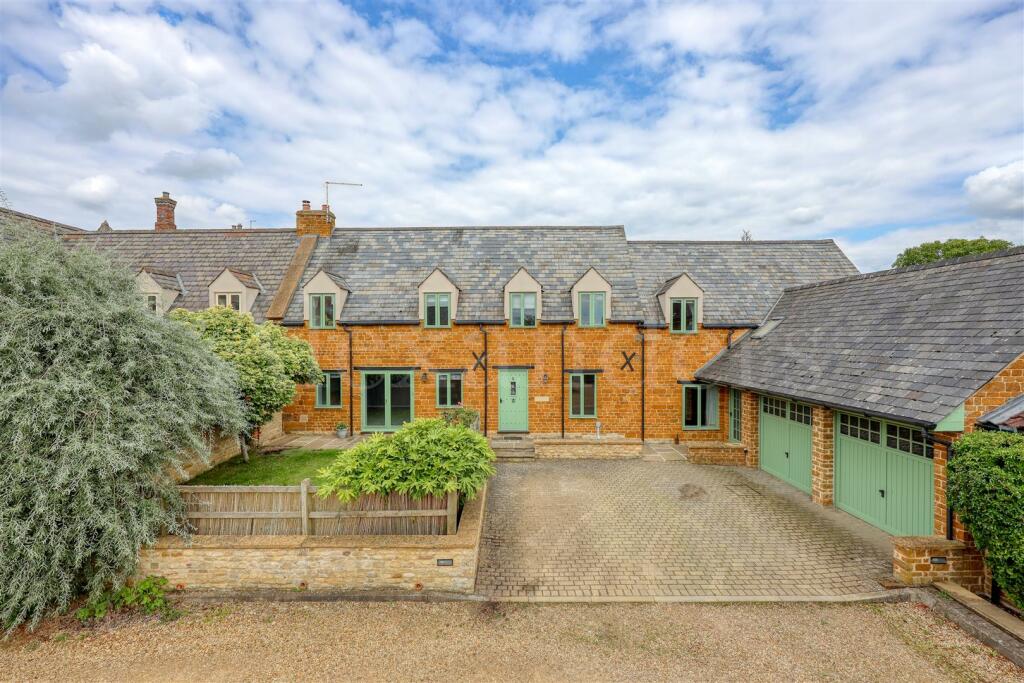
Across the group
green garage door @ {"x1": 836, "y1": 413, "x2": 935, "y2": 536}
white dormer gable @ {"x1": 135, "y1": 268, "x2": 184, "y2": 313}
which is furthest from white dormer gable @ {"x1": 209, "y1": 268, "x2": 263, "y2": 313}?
green garage door @ {"x1": 836, "y1": 413, "x2": 935, "y2": 536}

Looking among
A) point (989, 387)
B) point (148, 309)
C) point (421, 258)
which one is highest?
point (421, 258)

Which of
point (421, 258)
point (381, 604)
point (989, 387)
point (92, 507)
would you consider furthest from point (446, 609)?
point (421, 258)

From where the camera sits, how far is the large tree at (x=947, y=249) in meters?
30.8

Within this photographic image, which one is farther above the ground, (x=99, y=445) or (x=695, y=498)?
(x=99, y=445)

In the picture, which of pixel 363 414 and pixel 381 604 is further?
pixel 363 414

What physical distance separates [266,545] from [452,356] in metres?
10.7

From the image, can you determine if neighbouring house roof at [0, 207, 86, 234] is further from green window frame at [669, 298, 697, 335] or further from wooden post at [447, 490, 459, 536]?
green window frame at [669, 298, 697, 335]

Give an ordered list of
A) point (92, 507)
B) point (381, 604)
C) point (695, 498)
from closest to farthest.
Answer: point (92, 507) < point (381, 604) < point (695, 498)

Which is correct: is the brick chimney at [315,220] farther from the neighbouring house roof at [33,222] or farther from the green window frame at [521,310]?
the green window frame at [521,310]

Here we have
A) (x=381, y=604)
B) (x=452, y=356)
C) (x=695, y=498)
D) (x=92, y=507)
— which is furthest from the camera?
(x=452, y=356)

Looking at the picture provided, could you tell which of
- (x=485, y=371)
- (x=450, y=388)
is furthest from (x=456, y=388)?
(x=485, y=371)

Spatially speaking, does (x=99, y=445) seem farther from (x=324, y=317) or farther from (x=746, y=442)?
(x=746, y=442)

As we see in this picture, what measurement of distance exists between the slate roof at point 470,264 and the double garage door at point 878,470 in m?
7.28

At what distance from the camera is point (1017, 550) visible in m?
5.91
